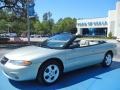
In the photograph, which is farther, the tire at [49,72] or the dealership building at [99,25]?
the dealership building at [99,25]

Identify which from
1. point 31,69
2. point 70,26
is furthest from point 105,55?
point 70,26

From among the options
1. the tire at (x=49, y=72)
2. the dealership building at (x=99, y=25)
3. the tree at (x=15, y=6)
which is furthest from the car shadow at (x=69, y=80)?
the dealership building at (x=99, y=25)

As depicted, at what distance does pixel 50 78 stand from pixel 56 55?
Result: 2.09 feet

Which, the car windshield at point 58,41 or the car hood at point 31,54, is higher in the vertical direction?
the car windshield at point 58,41

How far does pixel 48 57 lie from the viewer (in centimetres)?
611

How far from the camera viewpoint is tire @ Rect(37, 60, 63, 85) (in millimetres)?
6062

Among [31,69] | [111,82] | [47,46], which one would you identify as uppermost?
[47,46]

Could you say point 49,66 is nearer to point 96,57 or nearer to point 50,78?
point 50,78

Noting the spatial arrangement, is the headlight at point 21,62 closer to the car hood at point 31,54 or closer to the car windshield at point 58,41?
the car hood at point 31,54

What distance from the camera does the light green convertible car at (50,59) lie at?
19.0 ft

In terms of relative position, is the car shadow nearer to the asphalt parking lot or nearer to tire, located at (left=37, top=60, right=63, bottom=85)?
the asphalt parking lot

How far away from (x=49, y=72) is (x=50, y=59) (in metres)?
0.35

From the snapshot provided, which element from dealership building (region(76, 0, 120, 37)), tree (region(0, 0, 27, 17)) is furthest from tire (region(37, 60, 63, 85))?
dealership building (region(76, 0, 120, 37))

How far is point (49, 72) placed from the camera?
6.22m
